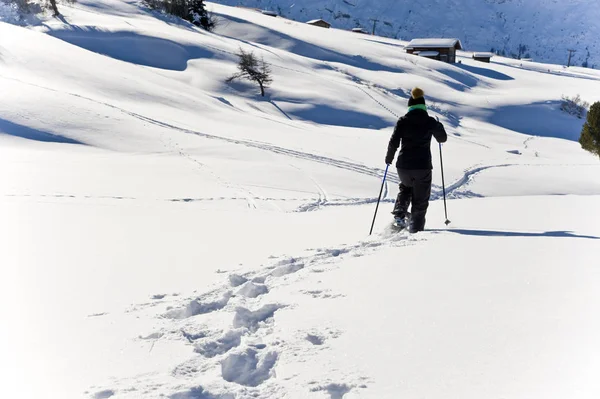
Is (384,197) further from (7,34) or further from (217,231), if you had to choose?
(7,34)

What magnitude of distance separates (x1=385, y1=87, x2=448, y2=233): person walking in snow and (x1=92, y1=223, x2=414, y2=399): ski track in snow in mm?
2499

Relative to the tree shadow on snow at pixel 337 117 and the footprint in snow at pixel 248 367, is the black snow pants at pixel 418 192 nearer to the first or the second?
the footprint in snow at pixel 248 367

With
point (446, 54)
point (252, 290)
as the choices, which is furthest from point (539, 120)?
point (252, 290)

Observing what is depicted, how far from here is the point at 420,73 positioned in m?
51.8

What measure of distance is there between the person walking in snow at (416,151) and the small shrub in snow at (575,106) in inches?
1759

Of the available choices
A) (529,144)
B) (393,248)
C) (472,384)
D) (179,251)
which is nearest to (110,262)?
(179,251)

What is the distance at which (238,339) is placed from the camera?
318 cm

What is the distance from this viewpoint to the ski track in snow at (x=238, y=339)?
252 cm

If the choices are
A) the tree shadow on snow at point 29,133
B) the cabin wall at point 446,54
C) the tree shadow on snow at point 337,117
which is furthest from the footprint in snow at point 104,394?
the cabin wall at point 446,54

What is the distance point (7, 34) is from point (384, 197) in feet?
89.0

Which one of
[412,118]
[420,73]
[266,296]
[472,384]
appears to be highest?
[420,73]

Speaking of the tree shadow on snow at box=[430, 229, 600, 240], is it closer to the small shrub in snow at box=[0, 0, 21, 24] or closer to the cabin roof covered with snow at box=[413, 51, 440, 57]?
the small shrub in snow at box=[0, 0, 21, 24]

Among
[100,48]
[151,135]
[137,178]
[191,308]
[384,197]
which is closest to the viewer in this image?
[191,308]

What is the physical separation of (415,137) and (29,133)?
12.3 m
